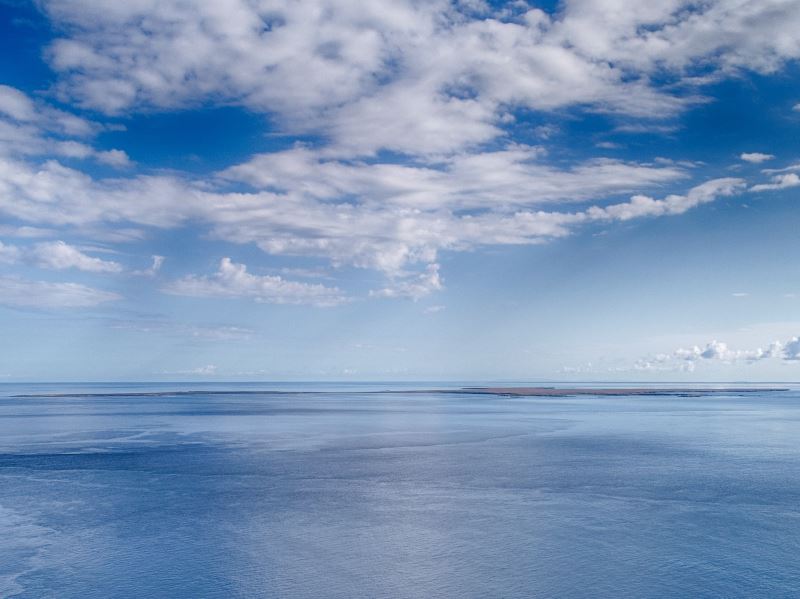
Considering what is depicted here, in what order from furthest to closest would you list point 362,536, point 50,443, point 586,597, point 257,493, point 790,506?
point 50,443
point 257,493
point 790,506
point 362,536
point 586,597

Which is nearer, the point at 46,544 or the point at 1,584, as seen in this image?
the point at 1,584

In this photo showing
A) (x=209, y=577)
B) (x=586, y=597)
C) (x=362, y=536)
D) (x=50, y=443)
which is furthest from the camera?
(x=50, y=443)

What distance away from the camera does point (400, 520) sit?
19.5 metres

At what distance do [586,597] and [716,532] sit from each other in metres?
6.69

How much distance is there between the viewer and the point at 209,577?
1470 centimetres

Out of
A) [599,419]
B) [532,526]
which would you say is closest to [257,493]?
[532,526]

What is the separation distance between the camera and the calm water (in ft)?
47.3

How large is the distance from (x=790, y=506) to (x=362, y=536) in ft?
46.4

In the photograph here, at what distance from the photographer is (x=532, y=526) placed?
1867 cm

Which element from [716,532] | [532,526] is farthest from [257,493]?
[716,532]

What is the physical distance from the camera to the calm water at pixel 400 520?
1441 centimetres

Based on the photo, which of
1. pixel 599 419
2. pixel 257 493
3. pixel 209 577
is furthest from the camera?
pixel 599 419

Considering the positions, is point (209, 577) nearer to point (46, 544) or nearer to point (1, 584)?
point (1, 584)

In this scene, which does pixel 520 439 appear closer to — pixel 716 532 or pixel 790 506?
pixel 790 506
